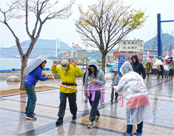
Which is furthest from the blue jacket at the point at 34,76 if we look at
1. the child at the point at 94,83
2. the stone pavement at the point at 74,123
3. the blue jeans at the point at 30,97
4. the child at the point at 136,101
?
the child at the point at 136,101

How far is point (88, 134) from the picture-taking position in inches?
178

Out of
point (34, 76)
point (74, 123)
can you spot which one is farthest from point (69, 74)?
point (74, 123)

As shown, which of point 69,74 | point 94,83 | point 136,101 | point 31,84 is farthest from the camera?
point 31,84

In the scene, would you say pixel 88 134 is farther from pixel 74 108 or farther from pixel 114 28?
pixel 114 28

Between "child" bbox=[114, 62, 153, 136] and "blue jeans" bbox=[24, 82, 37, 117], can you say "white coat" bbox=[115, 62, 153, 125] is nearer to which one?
"child" bbox=[114, 62, 153, 136]

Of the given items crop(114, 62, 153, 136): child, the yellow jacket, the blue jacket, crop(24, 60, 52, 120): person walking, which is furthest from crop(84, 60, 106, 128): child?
the blue jacket

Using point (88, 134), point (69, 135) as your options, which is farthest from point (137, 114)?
point (69, 135)

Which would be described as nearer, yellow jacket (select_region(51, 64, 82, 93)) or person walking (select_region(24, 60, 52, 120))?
yellow jacket (select_region(51, 64, 82, 93))

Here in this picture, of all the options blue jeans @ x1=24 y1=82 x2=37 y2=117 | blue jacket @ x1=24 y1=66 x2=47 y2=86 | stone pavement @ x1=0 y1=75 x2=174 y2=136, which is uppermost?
blue jacket @ x1=24 y1=66 x2=47 y2=86

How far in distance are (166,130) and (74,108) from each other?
2343 millimetres

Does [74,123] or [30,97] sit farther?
[30,97]

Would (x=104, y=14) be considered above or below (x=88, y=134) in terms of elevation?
above

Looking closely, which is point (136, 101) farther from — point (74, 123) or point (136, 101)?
point (74, 123)

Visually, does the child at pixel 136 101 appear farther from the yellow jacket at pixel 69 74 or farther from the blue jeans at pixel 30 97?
the blue jeans at pixel 30 97
